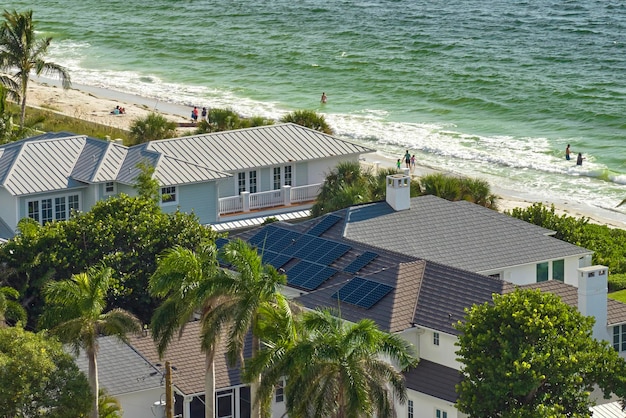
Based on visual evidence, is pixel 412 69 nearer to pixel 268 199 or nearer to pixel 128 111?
pixel 128 111

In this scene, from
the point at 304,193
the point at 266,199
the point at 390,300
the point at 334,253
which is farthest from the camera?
the point at 304,193

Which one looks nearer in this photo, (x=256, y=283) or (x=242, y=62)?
(x=256, y=283)

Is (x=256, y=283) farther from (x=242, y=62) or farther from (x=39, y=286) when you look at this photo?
(x=242, y=62)

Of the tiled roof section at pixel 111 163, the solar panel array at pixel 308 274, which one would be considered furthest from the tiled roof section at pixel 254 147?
the solar panel array at pixel 308 274

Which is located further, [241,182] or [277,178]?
[277,178]

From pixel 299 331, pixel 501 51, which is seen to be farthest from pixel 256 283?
pixel 501 51

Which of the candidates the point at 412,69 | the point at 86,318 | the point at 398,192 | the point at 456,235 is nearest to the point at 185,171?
the point at 398,192

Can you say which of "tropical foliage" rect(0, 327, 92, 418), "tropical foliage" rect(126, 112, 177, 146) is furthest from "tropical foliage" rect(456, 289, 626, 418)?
"tropical foliage" rect(126, 112, 177, 146)
